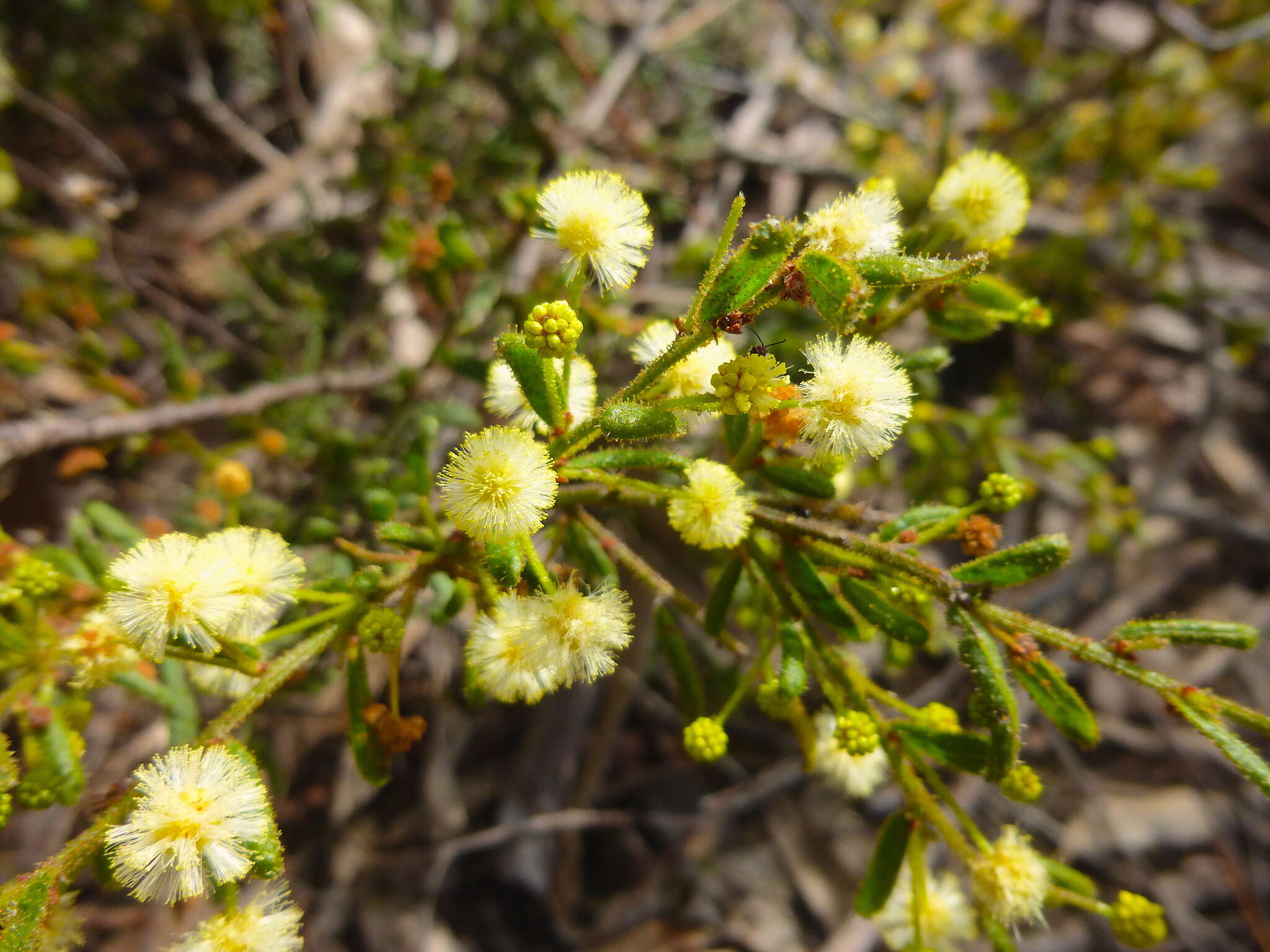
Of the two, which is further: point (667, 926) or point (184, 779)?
point (667, 926)

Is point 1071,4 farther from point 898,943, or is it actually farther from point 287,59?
point 898,943

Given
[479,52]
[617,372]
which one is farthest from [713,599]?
[479,52]

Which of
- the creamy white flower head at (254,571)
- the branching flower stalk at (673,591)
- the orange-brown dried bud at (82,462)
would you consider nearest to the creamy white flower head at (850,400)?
the branching flower stalk at (673,591)

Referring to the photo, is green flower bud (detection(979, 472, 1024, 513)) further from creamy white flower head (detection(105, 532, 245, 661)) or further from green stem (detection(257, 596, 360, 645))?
creamy white flower head (detection(105, 532, 245, 661))

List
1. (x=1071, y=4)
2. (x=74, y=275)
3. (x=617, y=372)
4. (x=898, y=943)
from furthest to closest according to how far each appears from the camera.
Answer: (x=1071, y=4) < (x=617, y=372) < (x=74, y=275) < (x=898, y=943)

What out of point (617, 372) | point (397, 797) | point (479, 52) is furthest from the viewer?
point (479, 52)

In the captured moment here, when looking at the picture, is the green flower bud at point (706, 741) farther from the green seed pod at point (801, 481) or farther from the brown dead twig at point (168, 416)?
the brown dead twig at point (168, 416)

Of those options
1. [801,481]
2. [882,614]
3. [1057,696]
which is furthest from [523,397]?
[1057,696]
